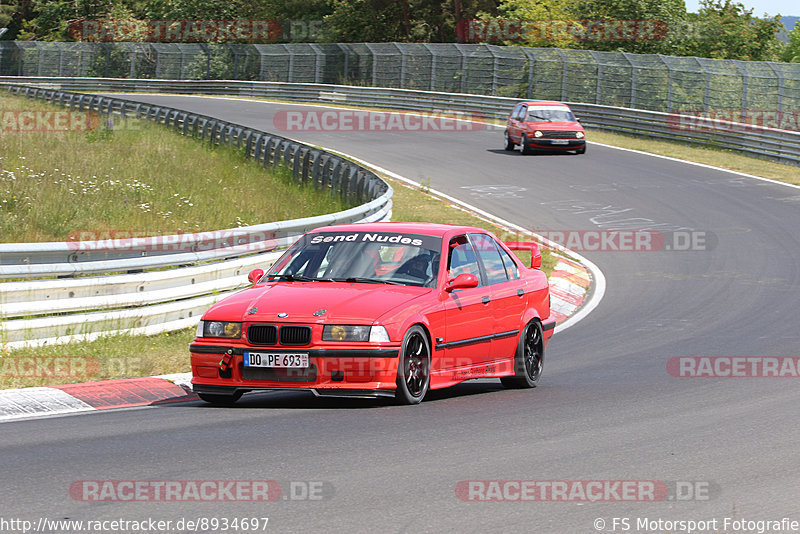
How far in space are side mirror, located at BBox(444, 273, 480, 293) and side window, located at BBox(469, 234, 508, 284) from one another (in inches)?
34.2

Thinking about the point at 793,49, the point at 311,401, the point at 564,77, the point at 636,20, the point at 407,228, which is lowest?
the point at 311,401

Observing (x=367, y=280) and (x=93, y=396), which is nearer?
(x=93, y=396)

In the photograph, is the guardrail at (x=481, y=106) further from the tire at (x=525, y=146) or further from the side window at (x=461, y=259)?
the side window at (x=461, y=259)

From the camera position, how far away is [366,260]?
954 centimetres

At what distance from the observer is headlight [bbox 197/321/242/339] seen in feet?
28.1

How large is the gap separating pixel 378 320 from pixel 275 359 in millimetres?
799

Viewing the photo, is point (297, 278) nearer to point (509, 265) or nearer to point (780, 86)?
point (509, 265)

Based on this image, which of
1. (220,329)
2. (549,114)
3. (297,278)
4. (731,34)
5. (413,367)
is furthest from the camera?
(731,34)

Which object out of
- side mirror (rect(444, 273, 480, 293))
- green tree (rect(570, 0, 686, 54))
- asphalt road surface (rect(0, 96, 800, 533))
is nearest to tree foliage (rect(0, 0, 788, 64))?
green tree (rect(570, 0, 686, 54))

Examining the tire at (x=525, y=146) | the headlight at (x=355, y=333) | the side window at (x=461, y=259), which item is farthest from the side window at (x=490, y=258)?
the tire at (x=525, y=146)

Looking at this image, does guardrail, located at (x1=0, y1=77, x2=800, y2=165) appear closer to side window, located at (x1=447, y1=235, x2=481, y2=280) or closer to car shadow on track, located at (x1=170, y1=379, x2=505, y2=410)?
side window, located at (x1=447, y1=235, x2=481, y2=280)

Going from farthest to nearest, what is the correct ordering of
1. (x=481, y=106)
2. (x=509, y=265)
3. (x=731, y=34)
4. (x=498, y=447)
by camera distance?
(x=731, y=34) → (x=481, y=106) → (x=509, y=265) → (x=498, y=447)

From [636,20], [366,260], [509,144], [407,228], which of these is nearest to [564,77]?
[509,144]

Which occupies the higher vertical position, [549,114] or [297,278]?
[549,114]
